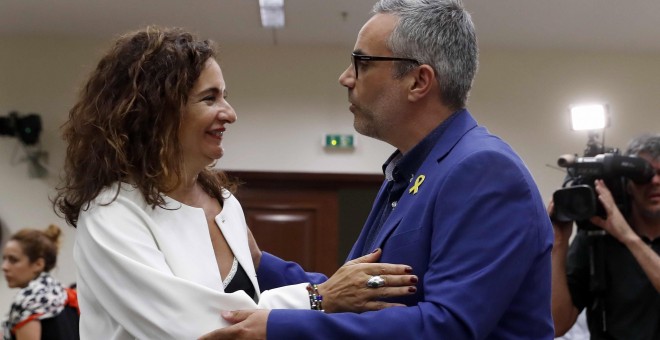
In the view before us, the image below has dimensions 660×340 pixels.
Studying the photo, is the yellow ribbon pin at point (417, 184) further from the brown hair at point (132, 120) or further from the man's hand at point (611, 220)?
the man's hand at point (611, 220)

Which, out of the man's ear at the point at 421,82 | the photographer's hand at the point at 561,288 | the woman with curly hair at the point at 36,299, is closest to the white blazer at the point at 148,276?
the man's ear at the point at 421,82

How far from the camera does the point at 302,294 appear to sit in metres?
1.74

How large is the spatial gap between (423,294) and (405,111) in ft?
1.29

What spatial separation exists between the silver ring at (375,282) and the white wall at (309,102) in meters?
4.56

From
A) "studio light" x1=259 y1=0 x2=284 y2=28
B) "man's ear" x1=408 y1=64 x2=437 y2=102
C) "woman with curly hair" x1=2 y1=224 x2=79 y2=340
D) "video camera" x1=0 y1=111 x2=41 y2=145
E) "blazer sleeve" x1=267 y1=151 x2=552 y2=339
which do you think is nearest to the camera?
"blazer sleeve" x1=267 y1=151 x2=552 y2=339

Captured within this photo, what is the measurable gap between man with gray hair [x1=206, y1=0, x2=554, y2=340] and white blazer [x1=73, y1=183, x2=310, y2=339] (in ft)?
0.20

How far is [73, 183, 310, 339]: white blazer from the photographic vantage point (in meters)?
1.62

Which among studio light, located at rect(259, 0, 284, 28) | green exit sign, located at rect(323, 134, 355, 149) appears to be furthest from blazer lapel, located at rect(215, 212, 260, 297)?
green exit sign, located at rect(323, 134, 355, 149)

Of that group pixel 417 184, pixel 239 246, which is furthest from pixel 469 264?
pixel 239 246

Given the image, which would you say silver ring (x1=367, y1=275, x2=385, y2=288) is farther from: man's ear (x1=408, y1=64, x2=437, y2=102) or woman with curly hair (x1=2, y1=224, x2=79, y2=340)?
woman with curly hair (x1=2, y1=224, x2=79, y2=340)

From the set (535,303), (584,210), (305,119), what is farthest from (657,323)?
(305,119)

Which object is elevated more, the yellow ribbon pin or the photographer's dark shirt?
the yellow ribbon pin

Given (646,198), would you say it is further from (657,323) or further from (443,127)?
(443,127)

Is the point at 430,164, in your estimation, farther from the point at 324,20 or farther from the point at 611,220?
the point at 324,20
